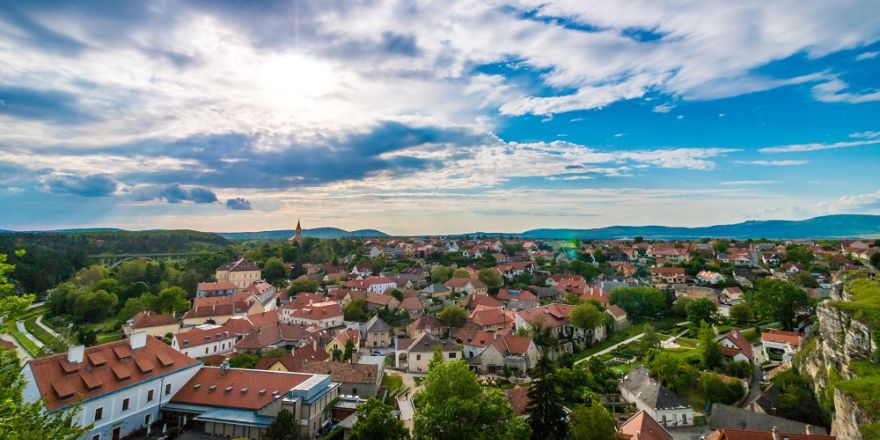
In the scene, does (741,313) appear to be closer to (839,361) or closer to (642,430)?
(839,361)

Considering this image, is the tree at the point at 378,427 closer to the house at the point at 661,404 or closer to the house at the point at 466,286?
the house at the point at 661,404

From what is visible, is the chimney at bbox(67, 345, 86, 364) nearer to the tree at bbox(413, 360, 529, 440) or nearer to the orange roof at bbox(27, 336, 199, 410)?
the orange roof at bbox(27, 336, 199, 410)

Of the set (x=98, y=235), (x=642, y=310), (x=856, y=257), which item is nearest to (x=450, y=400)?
(x=642, y=310)

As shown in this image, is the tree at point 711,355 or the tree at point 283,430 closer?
the tree at point 283,430

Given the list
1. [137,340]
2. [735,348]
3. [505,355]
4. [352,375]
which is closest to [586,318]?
[505,355]

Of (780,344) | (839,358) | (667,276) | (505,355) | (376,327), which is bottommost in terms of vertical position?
(505,355)

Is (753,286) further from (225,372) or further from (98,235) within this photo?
(98,235)

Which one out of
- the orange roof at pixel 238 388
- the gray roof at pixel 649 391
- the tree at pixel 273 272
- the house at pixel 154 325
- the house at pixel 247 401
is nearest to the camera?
the house at pixel 247 401

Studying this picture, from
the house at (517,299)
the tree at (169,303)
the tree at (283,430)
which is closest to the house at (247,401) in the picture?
the tree at (283,430)
